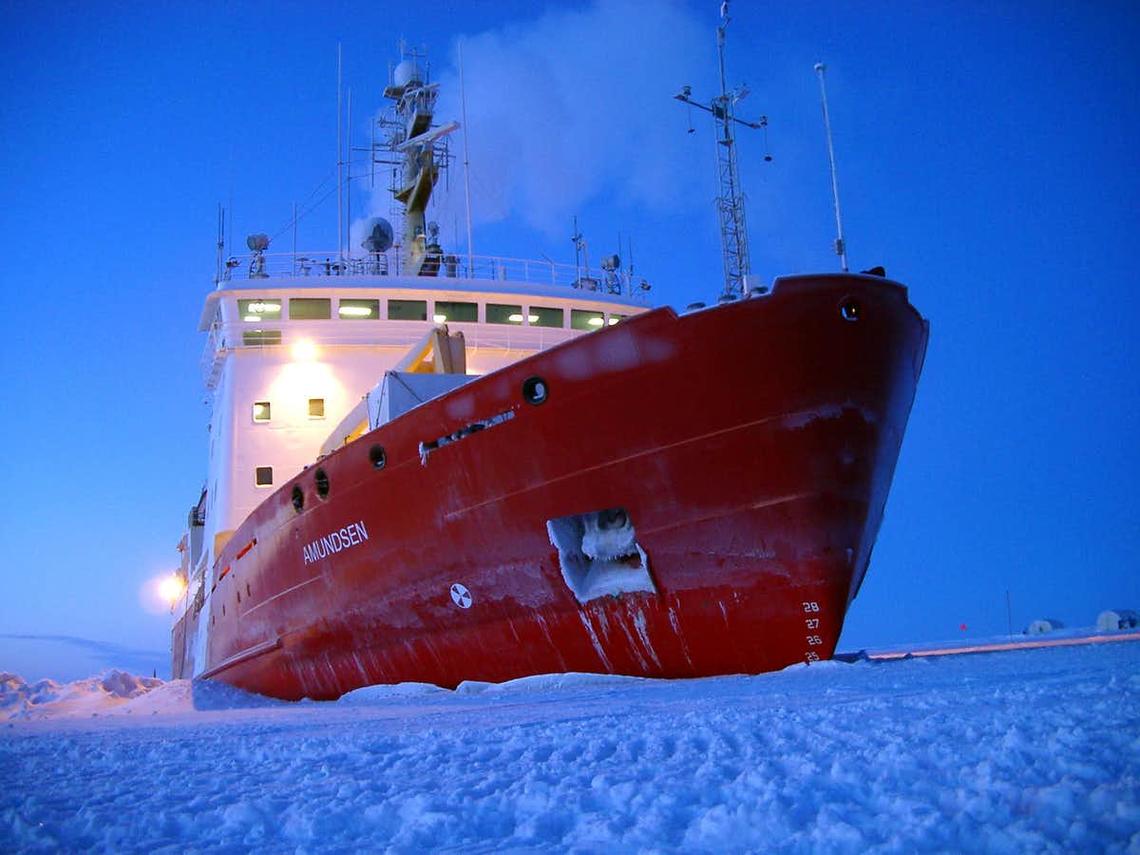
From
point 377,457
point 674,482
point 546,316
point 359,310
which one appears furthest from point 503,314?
point 674,482

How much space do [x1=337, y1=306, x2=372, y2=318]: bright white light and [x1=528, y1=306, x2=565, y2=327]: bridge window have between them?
289cm

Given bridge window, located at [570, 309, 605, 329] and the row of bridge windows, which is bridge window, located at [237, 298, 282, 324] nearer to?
the row of bridge windows

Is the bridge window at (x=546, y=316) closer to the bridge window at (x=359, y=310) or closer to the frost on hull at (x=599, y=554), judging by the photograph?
the bridge window at (x=359, y=310)

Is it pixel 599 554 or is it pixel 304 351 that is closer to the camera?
pixel 599 554

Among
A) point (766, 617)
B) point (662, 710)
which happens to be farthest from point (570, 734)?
point (766, 617)

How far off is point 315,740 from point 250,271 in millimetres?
14178

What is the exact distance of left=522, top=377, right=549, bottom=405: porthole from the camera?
8609 mm

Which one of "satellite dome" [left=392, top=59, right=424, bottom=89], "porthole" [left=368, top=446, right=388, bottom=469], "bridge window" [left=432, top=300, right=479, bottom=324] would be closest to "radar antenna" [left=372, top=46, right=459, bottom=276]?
"satellite dome" [left=392, top=59, right=424, bottom=89]

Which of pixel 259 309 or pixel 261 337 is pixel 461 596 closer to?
pixel 261 337

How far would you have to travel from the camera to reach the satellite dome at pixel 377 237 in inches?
763

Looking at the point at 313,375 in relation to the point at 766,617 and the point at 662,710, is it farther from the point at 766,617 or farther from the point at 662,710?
the point at 662,710

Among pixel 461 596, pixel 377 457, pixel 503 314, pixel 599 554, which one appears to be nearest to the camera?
pixel 599 554

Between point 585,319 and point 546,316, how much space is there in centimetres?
78

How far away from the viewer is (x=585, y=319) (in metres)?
16.9
